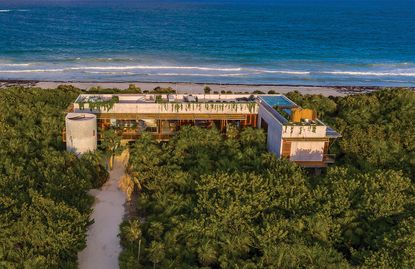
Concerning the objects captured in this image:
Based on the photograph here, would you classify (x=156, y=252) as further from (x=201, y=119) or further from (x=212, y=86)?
(x=212, y=86)

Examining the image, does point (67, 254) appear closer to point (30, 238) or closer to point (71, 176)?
point (30, 238)

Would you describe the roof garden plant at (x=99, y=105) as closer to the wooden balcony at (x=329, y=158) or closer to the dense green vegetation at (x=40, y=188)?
the dense green vegetation at (x=40, y=188)

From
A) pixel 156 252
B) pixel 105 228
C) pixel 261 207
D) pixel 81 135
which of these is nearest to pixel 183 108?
pixel 81 135

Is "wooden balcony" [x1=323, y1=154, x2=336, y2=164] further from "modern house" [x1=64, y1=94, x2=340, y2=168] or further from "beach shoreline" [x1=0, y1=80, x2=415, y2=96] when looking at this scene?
"beach shoreline" [x1=0, y1=80, x2=415, y2=96]

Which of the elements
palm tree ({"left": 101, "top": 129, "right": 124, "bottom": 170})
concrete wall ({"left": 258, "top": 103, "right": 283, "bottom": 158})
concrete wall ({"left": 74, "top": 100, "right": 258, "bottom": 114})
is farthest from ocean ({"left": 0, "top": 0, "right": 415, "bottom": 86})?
palm tree ({"left": 101, "top": 129, "right": 124, "bottom": 170})

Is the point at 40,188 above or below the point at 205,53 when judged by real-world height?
below

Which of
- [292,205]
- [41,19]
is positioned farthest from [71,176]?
[41,19]

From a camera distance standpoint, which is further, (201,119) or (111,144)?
(201,119)
